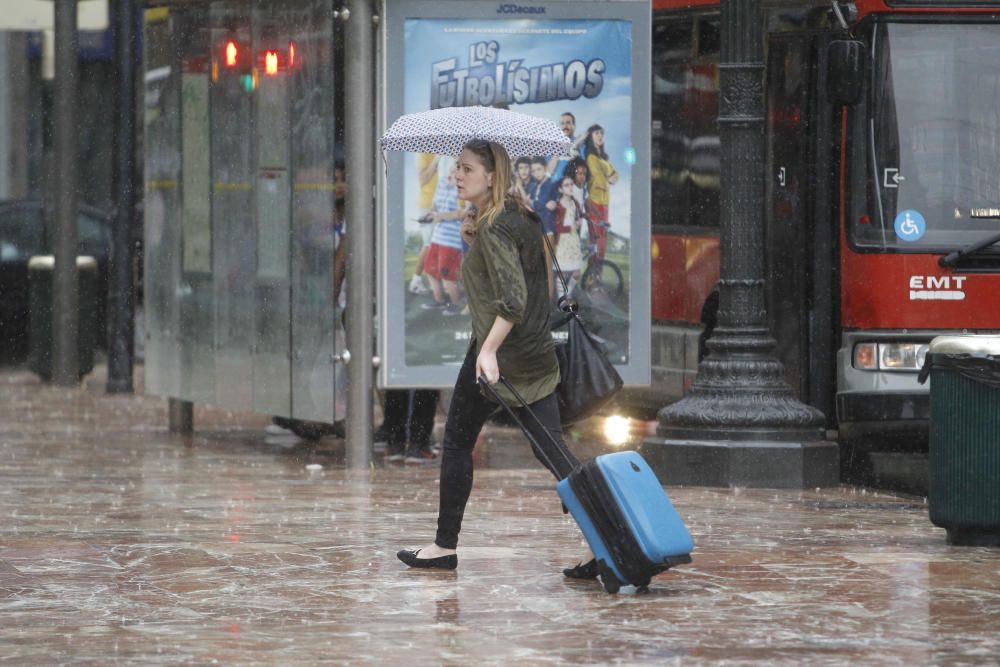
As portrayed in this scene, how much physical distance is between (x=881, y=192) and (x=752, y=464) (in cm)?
180

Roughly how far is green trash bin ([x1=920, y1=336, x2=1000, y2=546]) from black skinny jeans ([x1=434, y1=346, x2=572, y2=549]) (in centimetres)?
191

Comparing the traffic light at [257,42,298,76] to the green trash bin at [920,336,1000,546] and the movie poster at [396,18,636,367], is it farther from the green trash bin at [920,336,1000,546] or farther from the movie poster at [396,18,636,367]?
the green trash bin at [920,336,1000,546]

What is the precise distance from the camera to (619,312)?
1294cm

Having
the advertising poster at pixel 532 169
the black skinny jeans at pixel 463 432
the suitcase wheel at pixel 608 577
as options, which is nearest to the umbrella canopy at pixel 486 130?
the black skinny jeans at pixel 463 432

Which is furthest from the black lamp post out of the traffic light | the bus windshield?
the traffic light

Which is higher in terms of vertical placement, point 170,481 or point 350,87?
point 350,87

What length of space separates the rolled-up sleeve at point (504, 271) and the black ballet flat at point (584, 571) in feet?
3.25

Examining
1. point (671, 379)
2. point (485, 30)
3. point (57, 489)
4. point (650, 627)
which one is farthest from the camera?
point (671, 379)

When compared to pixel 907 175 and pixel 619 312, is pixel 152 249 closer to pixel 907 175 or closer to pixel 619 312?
pixel 619 312

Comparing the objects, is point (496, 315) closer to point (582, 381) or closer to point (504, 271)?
point (504, 271)

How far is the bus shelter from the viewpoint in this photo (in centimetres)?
1310

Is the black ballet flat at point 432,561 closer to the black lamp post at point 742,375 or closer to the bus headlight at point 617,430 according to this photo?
the black lamp post at point 742,375

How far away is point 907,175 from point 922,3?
98cm

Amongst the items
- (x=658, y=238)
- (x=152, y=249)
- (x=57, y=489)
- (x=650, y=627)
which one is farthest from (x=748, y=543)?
(x=152, y=249)
